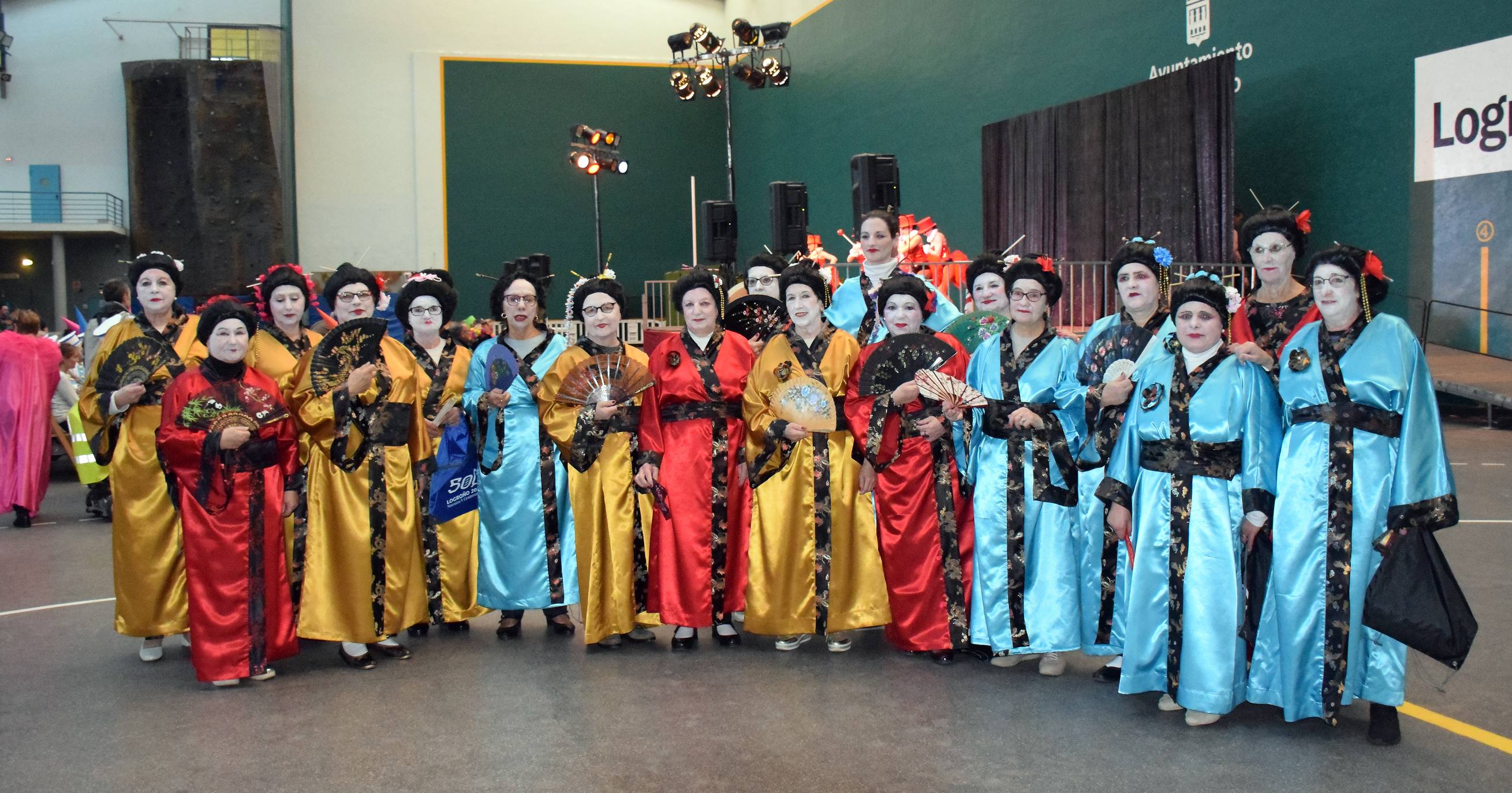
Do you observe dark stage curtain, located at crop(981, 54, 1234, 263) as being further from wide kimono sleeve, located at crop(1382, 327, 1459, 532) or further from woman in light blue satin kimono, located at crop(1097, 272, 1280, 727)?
wide kimono sleeve, located at crop(1382, 327, 1459, 532)

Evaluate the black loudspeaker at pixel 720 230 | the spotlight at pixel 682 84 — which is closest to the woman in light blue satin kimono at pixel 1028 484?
the black loudspeaker at pixel 720 230

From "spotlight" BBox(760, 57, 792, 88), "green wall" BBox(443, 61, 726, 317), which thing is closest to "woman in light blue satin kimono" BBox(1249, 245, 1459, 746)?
"spotlight" BBox(760, 57, 792, 88)

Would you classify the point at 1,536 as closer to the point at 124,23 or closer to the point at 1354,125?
the point at 1354,125

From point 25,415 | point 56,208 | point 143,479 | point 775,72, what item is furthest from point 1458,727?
point 56,208

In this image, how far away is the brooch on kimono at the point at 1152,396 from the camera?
3.29 metres

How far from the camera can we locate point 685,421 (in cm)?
414

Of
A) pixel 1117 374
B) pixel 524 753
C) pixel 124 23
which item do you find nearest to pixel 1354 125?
pixel 1117 374

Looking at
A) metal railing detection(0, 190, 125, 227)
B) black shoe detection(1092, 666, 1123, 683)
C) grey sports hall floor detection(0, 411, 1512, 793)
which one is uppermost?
metal railing detection(0, 190, 125, 227)

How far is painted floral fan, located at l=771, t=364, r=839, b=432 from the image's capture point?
3.96 metres

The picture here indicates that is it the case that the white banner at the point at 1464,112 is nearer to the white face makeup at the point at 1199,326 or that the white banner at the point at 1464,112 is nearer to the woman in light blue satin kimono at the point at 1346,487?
the woman in light blue satin kimono at the point at 1346,487

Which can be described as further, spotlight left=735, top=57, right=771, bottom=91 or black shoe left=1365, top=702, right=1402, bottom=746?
spotlight left=735, top=57, right=771, bottom=91

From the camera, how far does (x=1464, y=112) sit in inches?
322

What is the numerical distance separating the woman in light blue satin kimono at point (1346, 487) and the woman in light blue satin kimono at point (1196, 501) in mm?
88

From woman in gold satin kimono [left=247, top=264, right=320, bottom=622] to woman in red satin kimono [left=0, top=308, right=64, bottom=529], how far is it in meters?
3.94
